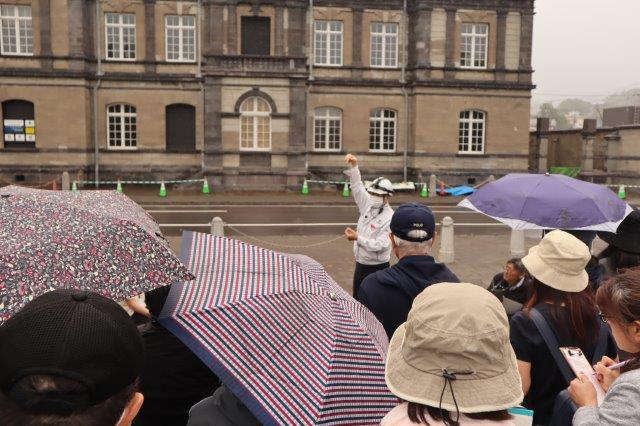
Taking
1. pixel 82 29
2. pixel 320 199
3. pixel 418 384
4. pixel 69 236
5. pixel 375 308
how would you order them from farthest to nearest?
1. pixel 82 29
2. pixel 320 199
3. pixel 375 308
4. pixel 69 236
5. pixel 418 384

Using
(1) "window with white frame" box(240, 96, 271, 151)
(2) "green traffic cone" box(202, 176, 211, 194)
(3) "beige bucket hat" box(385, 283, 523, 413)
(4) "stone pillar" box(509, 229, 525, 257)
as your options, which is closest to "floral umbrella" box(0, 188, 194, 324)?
(3) "beige bucket hat" box(385, 283, 523, 413)

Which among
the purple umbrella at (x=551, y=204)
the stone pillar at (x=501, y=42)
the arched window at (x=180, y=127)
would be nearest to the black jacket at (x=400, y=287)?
the purple umbrella at (x=551, y=204)

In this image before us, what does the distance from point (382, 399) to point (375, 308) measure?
1360mm

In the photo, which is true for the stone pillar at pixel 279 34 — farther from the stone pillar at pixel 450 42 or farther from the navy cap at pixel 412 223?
the navy cap at pixel 412 223

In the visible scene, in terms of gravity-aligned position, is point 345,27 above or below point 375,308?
above

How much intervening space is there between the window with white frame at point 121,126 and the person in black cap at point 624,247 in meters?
29.4

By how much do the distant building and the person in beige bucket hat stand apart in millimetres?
48613

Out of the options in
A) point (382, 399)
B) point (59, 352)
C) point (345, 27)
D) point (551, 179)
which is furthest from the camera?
point (345, 27)

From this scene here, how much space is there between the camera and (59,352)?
6.31ft

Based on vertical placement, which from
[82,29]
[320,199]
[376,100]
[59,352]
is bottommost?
[320,199]

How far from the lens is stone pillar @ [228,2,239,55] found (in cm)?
3136

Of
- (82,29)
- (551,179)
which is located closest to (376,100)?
(82,29)

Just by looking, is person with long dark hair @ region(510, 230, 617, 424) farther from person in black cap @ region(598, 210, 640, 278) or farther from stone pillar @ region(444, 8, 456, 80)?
stone pillar @ region(444, 8, 456, 80)

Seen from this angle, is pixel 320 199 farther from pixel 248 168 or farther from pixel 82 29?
pixel 82 29
